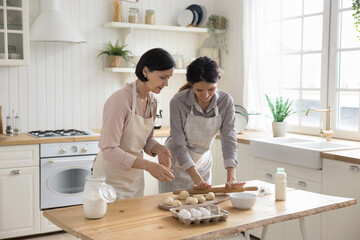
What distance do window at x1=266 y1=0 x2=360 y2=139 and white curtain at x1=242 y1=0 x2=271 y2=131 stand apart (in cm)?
8

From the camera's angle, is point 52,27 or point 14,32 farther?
point 52,27

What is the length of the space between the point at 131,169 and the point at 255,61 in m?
2.67

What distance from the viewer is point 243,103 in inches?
198

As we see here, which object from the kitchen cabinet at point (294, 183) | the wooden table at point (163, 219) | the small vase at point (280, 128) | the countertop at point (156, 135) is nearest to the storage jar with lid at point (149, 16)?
the countertop at point (156, 135)

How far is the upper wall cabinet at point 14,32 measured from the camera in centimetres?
423

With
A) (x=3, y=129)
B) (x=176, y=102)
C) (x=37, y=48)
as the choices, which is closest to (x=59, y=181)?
(x=3, y=129)

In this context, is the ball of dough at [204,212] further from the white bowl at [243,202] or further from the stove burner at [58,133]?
the stove burner at [58,133]

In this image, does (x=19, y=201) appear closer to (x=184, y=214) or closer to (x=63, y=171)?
(x=63, y=171)

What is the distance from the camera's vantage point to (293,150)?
11.8ft

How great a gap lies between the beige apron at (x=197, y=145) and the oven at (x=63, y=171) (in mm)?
1519

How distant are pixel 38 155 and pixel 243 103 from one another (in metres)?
2.20

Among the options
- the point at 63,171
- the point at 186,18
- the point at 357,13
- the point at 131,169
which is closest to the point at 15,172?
the point at 63,171

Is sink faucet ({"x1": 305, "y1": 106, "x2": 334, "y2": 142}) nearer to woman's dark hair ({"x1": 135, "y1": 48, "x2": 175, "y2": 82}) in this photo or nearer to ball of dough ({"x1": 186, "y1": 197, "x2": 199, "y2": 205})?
woman's dark hair ({"x1": 135, "y1": 48, "x2": 175, "y2": 82})

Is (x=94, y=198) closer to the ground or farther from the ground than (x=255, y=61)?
closer to the ground
